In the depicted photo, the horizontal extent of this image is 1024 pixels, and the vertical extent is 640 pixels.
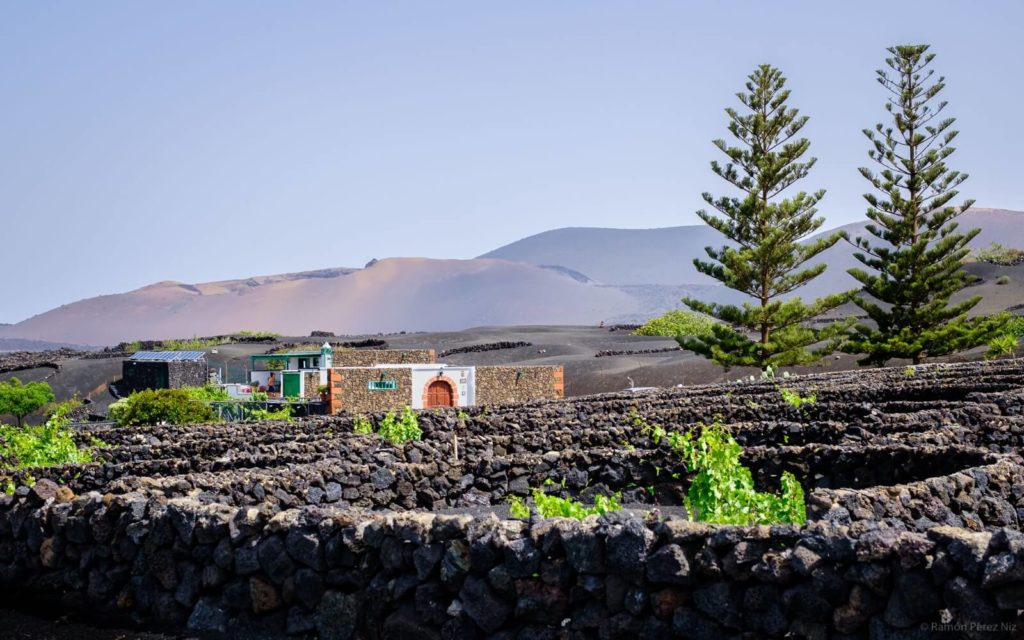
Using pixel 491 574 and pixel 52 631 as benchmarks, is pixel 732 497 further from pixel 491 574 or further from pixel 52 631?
pixel 52 631

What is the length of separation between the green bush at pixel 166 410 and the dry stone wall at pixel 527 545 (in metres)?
19.6

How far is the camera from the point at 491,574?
686 cm

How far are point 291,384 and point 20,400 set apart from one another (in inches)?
584

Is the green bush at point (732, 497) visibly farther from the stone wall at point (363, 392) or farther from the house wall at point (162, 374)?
the house wall at point (162, 374)

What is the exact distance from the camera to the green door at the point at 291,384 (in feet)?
140

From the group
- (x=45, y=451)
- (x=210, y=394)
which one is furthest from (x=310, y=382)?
(x=45, y=451)

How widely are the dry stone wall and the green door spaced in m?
27.2

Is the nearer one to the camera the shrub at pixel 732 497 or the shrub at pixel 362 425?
the shrub at pixel 732 497

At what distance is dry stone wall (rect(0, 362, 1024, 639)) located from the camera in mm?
5750

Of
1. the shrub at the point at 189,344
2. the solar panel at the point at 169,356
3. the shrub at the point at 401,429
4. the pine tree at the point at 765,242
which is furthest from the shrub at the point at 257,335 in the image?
the shrub at the point at 401,429

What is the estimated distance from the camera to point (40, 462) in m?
16.4

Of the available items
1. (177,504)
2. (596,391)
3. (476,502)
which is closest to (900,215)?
(596,391)

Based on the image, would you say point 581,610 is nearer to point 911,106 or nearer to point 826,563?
point 826,563

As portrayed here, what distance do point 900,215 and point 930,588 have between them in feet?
126
